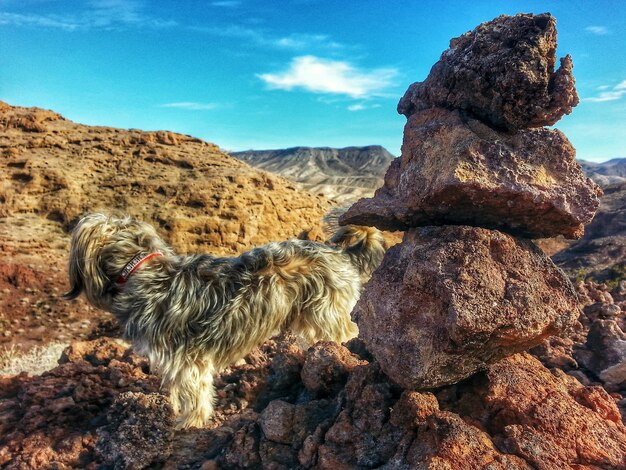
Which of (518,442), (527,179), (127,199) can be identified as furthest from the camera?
(127,199)

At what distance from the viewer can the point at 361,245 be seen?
561 centimetres

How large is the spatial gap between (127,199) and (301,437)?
9.15m

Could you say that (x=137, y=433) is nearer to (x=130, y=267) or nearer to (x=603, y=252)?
(x=130, y=267)

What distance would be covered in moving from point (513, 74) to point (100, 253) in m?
3.94

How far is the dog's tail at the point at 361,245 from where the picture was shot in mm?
5504

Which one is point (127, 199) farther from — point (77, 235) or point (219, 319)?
point (219, 319)

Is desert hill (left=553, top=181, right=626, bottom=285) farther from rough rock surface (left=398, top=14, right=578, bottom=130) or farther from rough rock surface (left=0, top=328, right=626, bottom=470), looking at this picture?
rough rock surface (left=398, top=14, right=578, bottom=130)

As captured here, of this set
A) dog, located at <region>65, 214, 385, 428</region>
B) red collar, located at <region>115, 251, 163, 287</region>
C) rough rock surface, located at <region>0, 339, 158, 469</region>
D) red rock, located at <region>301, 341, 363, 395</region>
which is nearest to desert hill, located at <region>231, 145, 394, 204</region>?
rough rock surface, located at <region>0, 339, 158, 469</region>

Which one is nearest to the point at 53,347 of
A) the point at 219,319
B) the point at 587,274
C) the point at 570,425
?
the point at 219,319

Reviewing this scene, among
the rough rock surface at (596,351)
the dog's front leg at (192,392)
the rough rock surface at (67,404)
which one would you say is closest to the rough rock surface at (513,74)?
the rough rock surface at (596,351)

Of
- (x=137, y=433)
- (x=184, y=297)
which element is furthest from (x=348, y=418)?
(x=184, y=297)

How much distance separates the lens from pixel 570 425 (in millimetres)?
2258

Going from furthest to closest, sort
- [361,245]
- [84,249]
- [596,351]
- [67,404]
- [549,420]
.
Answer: [361,245] < [84,249] < [67,404] < [596,351] < [549,420]

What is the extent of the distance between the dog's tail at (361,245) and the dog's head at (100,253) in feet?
7.66
